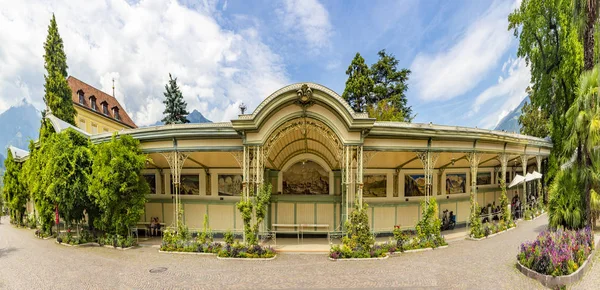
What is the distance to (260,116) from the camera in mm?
11789

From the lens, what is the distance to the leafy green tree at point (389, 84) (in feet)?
129

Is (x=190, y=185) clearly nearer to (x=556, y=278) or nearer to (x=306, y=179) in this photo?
(x=306, y=179)

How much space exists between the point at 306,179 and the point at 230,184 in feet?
14.3

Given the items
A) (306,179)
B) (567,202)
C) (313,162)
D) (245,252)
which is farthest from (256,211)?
(567,202)

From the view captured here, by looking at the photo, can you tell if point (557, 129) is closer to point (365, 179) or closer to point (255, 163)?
point (365, 179)

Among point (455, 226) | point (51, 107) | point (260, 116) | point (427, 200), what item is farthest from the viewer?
point (51, 107)

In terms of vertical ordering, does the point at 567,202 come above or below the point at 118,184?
below

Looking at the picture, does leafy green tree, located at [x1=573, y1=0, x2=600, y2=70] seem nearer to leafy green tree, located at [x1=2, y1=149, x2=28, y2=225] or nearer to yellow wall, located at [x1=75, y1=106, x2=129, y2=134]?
leafy green tree, located at [x1=2, y1=149, x2=28, y2=225]

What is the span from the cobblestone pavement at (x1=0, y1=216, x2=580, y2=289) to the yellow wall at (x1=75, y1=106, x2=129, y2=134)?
91.5ft

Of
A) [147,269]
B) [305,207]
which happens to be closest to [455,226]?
[305,207]

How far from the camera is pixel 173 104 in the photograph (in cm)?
4147

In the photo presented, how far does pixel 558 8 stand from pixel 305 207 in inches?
941

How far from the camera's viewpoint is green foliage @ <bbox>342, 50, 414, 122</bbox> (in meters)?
38.8

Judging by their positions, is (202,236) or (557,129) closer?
(202,236)
